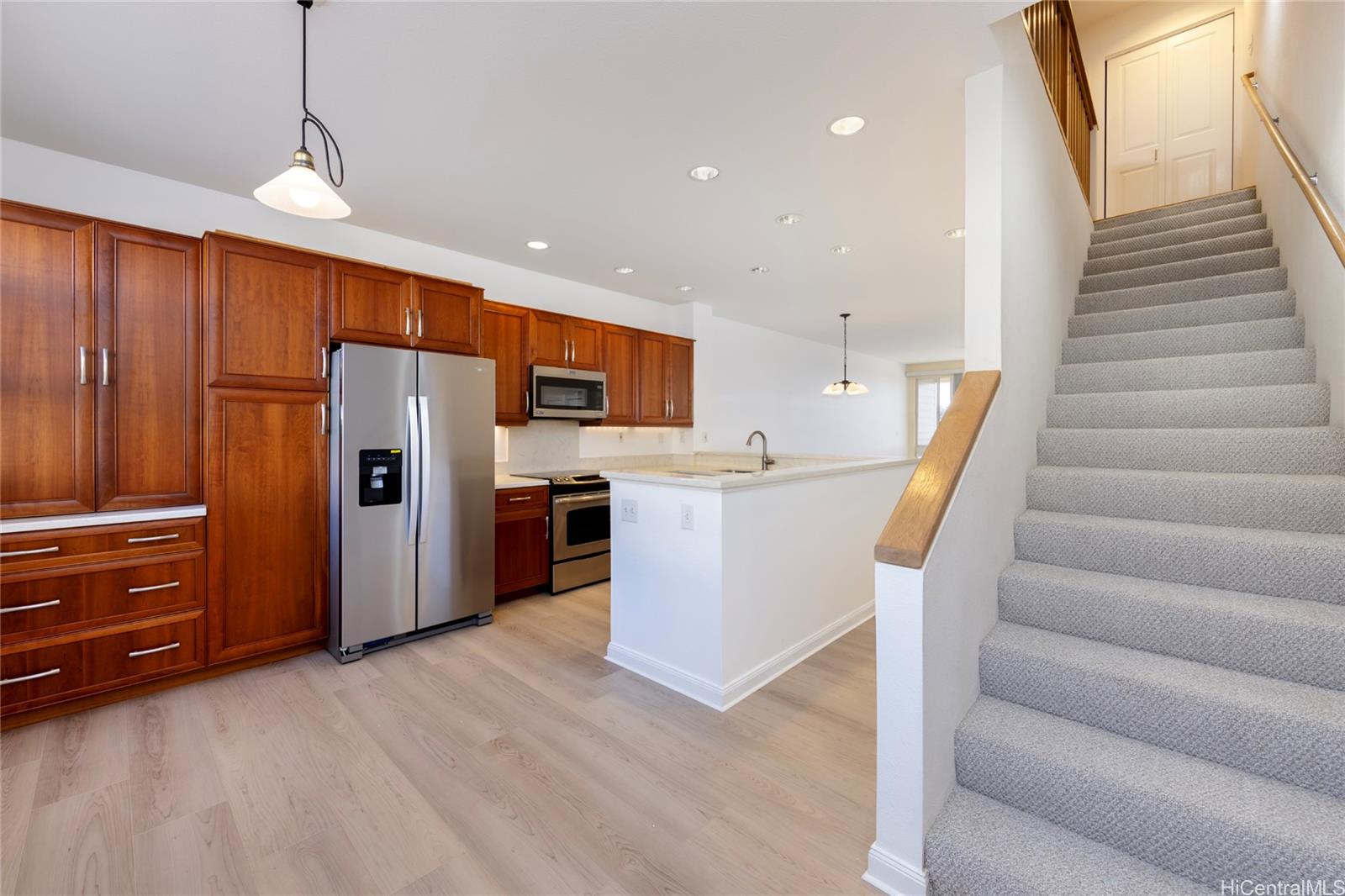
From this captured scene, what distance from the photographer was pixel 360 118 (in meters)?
2.42

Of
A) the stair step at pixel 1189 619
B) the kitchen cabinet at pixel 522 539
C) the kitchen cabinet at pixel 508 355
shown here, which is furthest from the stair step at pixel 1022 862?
the kitchen cabinet at pixel 508 355

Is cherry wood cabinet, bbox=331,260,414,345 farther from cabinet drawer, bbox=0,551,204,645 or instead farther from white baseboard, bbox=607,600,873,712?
white baseboard, bbox=607,600,873,712

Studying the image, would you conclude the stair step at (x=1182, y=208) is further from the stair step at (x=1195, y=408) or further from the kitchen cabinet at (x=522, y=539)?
the kitchen cabinet at (x=522, y=539)

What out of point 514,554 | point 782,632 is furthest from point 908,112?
point 514,554

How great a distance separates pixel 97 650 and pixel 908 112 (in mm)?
4371

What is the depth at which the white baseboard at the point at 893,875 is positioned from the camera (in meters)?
1.43

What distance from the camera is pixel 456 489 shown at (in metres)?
3.46

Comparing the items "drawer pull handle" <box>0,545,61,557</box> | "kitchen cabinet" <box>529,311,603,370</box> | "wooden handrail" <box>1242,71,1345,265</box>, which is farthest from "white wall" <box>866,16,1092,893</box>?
"drawer pull handle" <box>0,545,61,557</box>

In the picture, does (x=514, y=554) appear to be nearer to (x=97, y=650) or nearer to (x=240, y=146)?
(x=97, y=650)

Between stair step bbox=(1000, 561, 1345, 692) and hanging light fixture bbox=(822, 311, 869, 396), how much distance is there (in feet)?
15.0

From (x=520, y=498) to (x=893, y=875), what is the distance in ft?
10.7

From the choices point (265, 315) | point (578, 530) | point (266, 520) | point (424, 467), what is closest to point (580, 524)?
point (578, 530)

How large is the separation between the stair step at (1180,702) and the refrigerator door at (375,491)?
2984 millimetres

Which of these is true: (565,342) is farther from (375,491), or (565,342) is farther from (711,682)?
(711,682)
